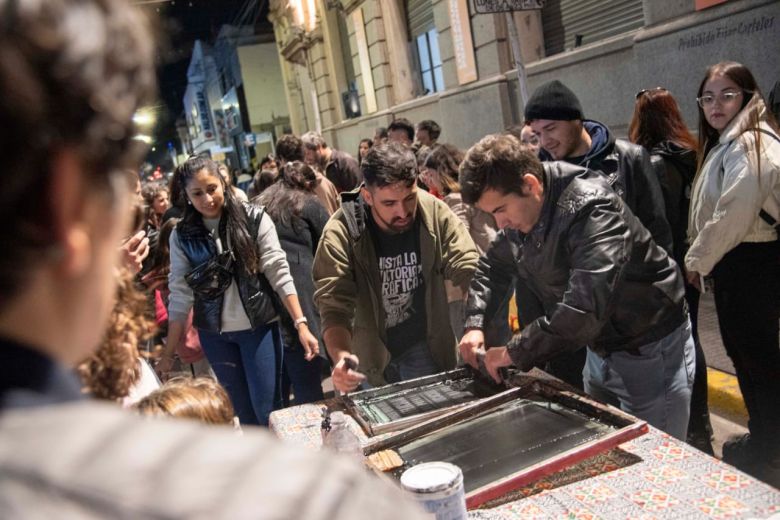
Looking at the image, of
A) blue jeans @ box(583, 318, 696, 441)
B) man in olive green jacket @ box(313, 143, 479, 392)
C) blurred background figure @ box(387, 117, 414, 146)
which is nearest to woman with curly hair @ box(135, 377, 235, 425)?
man in olive green jacket @ box(313, 143, 479, 392)

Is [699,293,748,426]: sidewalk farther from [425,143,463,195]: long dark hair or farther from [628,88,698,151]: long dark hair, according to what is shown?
[425,143,463,195]: long dark hair

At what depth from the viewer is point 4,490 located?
0.40m

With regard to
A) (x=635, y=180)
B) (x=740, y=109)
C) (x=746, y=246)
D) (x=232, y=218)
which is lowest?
(x=746, y=246)

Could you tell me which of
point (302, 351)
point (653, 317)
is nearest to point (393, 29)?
point (302, 351)

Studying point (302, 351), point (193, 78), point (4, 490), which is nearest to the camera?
point (4, 490)

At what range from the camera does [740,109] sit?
3.19 meters

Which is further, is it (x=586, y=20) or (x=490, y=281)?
(x=586, y=20)

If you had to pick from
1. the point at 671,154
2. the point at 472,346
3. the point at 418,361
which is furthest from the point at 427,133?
the point at 472,346

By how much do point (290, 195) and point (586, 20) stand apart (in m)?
5.01

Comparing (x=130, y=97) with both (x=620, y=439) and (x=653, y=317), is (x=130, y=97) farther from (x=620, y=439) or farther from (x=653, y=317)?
(x=653, y=317)

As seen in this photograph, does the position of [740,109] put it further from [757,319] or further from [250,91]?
[250,91]

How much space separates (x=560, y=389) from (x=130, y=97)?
2021mm

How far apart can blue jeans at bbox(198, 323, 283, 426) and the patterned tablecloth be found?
7.25 feet

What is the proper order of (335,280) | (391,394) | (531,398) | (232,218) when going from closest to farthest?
(531,398), (391,394), (335,280), (232,218)
